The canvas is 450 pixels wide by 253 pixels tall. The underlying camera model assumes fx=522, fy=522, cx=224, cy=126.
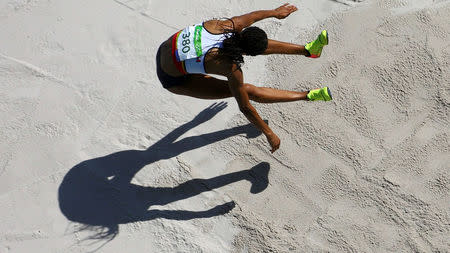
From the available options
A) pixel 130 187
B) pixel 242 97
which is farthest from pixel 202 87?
pixel 130 187

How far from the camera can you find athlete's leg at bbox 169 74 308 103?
3.24 metres

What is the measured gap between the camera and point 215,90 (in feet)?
10.8

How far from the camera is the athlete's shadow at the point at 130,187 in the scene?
3547mm

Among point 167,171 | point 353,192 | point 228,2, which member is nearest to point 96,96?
point 167,171

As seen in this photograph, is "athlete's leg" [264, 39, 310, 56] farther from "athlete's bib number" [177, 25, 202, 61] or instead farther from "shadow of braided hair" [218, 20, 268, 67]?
"athlete's bib number" [177, 25, 202, 61]

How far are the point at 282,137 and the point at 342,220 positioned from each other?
26.7 inches

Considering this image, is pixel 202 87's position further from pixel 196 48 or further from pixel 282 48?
pixel 282 48

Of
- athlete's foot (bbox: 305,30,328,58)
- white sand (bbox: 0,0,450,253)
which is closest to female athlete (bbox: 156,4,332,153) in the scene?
athlete's foot (bbox: 305,30,328,58)


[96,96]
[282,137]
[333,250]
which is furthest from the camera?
[96,96]

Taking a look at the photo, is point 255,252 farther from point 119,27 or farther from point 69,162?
point 119,27

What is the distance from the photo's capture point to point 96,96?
383 cm

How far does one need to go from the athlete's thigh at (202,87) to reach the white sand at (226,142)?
459 millimetres

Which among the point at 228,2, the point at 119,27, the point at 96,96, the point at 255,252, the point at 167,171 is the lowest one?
the point at 255,252

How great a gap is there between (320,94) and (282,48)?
0.39 metres
